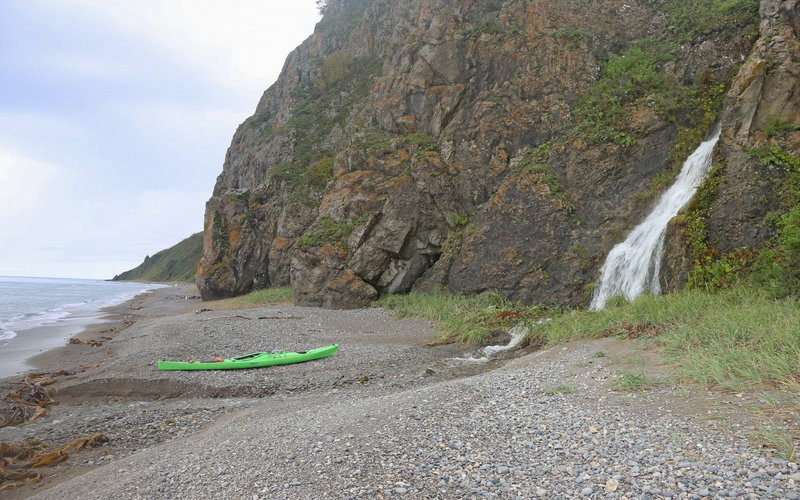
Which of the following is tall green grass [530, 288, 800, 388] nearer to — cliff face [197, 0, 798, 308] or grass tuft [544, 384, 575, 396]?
grass tuft [544, 384, 575, 396]

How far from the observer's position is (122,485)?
4.65m

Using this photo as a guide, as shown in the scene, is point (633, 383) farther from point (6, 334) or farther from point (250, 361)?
point (6, 334)

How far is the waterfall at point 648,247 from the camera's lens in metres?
12.5

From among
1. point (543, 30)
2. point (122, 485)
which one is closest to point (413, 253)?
point (543, 30)

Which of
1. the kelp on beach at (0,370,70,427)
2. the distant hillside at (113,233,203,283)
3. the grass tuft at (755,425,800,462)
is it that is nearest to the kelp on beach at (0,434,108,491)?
the kelp on beach at (0,370,70,427)

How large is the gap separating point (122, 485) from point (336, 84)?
36.2m

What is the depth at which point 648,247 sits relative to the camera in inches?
509

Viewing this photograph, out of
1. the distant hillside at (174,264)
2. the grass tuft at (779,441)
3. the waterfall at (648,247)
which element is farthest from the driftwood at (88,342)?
the distant hillside at (174,264)

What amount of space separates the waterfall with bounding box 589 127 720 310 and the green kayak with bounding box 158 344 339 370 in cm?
857

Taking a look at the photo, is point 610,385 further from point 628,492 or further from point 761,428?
point 628,492

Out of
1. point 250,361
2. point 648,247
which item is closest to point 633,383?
point 250,361

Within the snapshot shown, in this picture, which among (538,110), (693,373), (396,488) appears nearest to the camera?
(396,488)

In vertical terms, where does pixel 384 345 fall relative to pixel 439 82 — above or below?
below

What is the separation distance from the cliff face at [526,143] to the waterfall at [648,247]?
0.53 m
